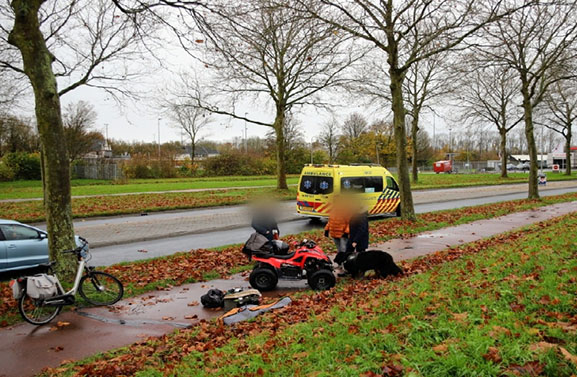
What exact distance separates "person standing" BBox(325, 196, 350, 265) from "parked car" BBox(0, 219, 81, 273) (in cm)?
525

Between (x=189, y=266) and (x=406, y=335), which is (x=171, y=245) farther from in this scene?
(x=406, y=335)

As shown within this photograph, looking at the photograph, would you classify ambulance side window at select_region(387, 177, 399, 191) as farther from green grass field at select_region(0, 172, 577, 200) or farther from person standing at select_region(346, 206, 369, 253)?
green grass field at select_region(0, 172, 577, 200)

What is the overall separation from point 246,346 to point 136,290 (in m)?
3.78

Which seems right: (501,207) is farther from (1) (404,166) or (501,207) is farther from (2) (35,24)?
(2) (35,24)

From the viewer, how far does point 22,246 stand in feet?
30.5

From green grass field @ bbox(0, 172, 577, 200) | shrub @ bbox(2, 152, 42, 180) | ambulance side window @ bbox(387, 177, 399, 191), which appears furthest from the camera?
shrub @ bbox(2, 152, 42, 180)

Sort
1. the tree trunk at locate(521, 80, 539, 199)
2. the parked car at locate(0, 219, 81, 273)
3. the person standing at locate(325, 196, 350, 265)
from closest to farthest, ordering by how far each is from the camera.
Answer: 1. the person standing at locate(325, 196, 350, 265)
2. the parked car at locate(0, 219, 81, 273)
3. the tree trunk at locate(521, 80, 539, 199)

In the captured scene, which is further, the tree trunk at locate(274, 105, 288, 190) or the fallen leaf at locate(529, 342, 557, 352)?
the tree trunk at locate(274, 105, 288, 190)

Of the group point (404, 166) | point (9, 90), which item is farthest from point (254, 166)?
point (404, 166)

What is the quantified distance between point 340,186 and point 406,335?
11578 millimetres

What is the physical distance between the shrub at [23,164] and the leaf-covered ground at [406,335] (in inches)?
1912

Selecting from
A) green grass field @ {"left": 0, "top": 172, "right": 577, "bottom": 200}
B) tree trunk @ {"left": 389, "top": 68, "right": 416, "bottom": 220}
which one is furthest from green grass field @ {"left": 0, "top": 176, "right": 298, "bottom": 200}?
tree trunk @ {"left": 389, "top": 68, "right": 416, "bottom": 220}

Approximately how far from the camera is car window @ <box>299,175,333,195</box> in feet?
52.5

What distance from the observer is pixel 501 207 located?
19.5m
